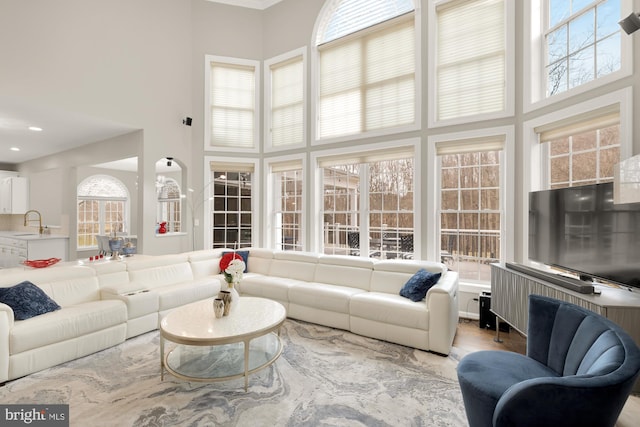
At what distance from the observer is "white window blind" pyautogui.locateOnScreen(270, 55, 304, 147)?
5.57m

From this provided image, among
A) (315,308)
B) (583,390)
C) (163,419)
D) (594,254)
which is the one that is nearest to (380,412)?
(583,390)

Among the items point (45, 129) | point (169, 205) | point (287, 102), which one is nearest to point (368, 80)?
point (287, 102)

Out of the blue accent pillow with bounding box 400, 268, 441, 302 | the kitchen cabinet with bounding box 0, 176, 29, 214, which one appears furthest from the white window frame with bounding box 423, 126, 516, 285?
the kitchen cabinet with bounding box 0, 176, 29, 214

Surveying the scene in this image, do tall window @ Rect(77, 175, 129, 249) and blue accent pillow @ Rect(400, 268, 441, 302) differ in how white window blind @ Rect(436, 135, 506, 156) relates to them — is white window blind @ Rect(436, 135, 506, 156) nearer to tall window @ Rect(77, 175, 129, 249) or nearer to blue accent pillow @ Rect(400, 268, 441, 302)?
blue accent pillow @ Rect(400, 268, 441, 302)

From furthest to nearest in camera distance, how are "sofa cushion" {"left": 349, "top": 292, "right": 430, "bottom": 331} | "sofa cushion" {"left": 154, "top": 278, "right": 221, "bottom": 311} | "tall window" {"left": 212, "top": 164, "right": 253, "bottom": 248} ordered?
"tall window" {"left": 212, "top": 164, "right": 253, "bottom": 248}
"sofa cushion" {"left": 154, "top": 278, "right": 221, "bottom": 311}
"sofa cushion" {"left": 349, "top": 292, "right": 430, "bottom": 331}

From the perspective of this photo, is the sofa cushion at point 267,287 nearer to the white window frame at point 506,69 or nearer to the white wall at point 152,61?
the white wall at point 152,61

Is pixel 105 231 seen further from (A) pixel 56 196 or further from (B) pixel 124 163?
(B) pixel 124 163

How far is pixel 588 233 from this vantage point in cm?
260

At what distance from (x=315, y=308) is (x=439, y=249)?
1.92 meters

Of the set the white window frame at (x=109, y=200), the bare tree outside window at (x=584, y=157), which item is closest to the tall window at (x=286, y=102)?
the bare tree outside window at (x=584, y=157)

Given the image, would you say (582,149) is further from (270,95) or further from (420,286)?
(270,95)

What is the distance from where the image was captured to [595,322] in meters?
1.67

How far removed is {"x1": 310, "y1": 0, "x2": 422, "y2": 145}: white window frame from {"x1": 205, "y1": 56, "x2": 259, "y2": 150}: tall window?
49.2 inches

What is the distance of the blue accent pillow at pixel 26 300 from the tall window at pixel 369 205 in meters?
3.70
